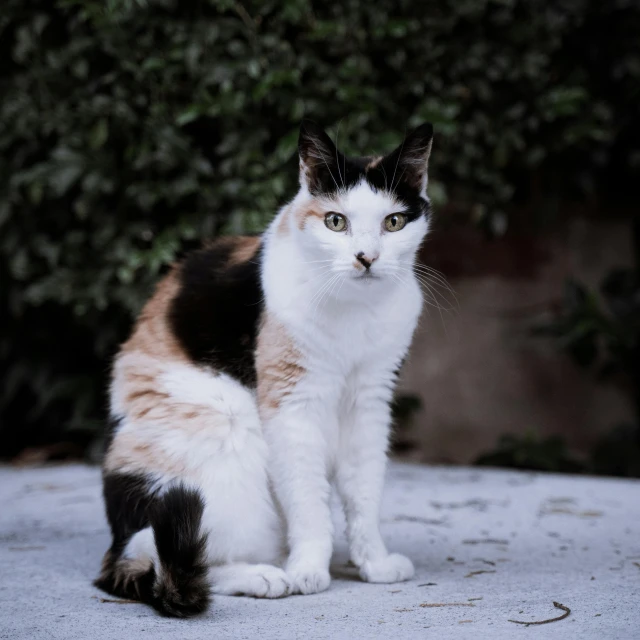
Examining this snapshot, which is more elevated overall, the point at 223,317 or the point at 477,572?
the point at 223,317

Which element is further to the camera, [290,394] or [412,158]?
[412,158]

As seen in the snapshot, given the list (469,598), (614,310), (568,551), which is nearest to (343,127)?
(614,310)

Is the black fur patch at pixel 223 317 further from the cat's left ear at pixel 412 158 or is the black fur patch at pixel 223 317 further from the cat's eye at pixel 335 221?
the cat's left ear at pixel 412 158

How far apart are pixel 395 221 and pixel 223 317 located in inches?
23.7

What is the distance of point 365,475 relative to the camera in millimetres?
2445

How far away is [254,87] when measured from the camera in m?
3.74

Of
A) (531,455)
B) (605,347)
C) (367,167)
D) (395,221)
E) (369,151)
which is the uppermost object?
(369,151)

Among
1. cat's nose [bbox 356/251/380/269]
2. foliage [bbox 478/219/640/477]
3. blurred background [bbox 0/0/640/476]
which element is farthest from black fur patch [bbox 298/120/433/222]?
foliage [bbox 478/219/640/477]

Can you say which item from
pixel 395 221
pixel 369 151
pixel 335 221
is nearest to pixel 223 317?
pixel 335 221

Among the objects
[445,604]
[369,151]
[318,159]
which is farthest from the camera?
[369,151]

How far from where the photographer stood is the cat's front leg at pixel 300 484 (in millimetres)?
2299

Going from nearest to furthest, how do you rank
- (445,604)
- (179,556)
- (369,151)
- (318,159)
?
(179,556)
(445,604)
(318,159)
(369,151)

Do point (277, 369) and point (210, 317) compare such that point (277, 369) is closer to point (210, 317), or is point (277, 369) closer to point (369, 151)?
point (210, 317)

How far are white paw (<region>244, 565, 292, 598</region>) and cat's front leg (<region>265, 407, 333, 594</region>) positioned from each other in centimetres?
6
